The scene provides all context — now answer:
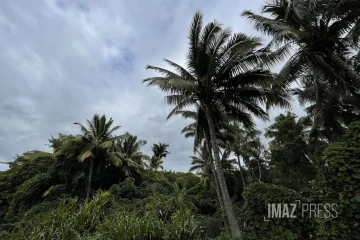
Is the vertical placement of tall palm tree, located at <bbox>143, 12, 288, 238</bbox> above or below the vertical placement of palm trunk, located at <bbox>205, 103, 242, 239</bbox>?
above

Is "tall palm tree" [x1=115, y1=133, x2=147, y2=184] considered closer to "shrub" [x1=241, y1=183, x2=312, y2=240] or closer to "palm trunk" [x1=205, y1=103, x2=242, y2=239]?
"palm trunk" [x1=205, y1=103, x2=242, y2=239]

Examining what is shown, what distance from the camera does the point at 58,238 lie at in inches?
186

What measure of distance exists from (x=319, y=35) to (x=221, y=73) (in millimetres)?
4294

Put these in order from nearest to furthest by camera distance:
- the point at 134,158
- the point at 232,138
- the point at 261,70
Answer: the point at 261,70 → the point at 232,138 → the point at 134,158

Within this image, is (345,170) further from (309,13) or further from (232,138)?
(232,138)

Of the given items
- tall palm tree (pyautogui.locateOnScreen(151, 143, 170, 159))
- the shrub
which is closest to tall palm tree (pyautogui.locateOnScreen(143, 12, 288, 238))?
the shrub

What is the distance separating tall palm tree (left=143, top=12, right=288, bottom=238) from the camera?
8.51 m

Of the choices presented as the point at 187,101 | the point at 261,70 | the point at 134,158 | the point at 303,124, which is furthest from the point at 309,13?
the point at 134,158

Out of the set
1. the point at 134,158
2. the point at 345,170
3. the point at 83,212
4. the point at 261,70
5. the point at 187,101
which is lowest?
the point at 83,212

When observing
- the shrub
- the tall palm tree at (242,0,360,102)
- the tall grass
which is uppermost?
the tall palm tree at (242,0,360,102)

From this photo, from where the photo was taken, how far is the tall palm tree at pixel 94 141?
15336mm

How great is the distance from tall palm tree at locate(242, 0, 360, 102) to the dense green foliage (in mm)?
49

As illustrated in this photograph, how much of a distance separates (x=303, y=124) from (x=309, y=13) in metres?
13.4

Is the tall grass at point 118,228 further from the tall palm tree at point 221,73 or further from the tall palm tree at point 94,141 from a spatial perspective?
the tall palm tree at point 94,141
